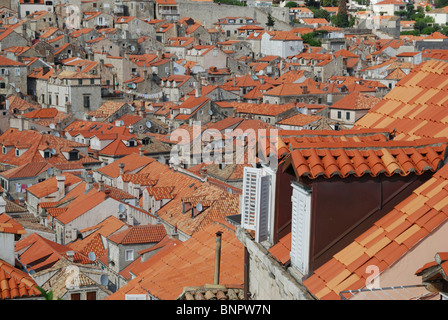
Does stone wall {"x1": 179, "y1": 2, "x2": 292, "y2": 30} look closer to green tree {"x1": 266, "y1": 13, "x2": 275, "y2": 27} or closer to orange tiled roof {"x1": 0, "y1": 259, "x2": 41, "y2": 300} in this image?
green tree {"x1": 266, "y1": 13, "x2": 275, "y2": 27}

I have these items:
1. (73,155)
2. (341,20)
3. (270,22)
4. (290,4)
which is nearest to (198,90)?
(73,155)

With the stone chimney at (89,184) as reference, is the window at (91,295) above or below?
above

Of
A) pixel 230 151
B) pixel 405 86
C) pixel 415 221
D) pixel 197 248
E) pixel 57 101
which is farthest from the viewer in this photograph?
pixel 57 101

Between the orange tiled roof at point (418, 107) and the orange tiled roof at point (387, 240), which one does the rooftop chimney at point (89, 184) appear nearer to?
the orange tiled roof at point (418, 107)

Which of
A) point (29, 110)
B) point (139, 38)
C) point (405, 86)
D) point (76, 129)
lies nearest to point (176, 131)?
point (76, 129)

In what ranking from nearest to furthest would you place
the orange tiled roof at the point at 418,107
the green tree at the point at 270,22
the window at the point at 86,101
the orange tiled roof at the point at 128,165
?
the orange tiled roof at the point at 418,107, the orange tiled roof at the point at 128,165, the window at the point at 86,101, the green tree at the point at 270,22

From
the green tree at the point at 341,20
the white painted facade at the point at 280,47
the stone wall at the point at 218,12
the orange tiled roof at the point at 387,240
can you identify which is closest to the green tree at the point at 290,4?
the green tree at the point at 341,20

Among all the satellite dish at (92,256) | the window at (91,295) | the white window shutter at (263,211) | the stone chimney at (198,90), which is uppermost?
the white window shutter at (263,211)

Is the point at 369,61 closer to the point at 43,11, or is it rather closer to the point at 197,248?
the point at 43,11
